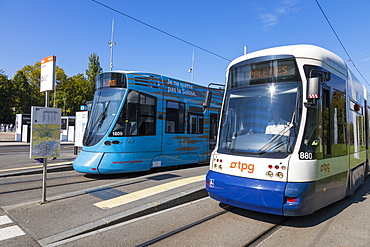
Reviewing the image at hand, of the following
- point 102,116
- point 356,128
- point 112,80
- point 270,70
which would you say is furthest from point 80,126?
point 356,128

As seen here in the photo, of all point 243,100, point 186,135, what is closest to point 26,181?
point 186,135

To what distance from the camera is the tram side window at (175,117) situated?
31.6ft

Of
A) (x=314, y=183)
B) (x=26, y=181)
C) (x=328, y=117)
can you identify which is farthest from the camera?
(x=26, y=181)

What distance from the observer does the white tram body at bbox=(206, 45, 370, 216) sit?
4.44m

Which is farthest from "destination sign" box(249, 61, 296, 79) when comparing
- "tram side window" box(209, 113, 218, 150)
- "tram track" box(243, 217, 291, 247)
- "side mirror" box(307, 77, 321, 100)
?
"tram side window" box(209, 113, 218, 150)

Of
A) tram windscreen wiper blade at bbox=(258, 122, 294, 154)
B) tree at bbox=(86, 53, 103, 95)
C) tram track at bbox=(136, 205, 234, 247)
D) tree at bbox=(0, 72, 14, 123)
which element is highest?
tree at bbox=(86, 53, 103, 95)

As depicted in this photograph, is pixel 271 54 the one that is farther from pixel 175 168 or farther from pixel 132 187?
pixel 175 168

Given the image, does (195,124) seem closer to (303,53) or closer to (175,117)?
(175,117)

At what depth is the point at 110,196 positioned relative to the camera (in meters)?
6.25

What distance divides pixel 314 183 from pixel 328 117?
4.88 feet

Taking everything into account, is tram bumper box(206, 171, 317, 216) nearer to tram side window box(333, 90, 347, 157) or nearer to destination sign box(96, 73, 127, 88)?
tram side window box(333, 90, 347, 157)

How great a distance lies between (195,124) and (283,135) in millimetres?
6208

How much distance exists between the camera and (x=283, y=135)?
471 centimetres

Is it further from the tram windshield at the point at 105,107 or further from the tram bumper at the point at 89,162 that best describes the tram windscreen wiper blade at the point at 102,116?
the tram bumper at the point at 89,162
